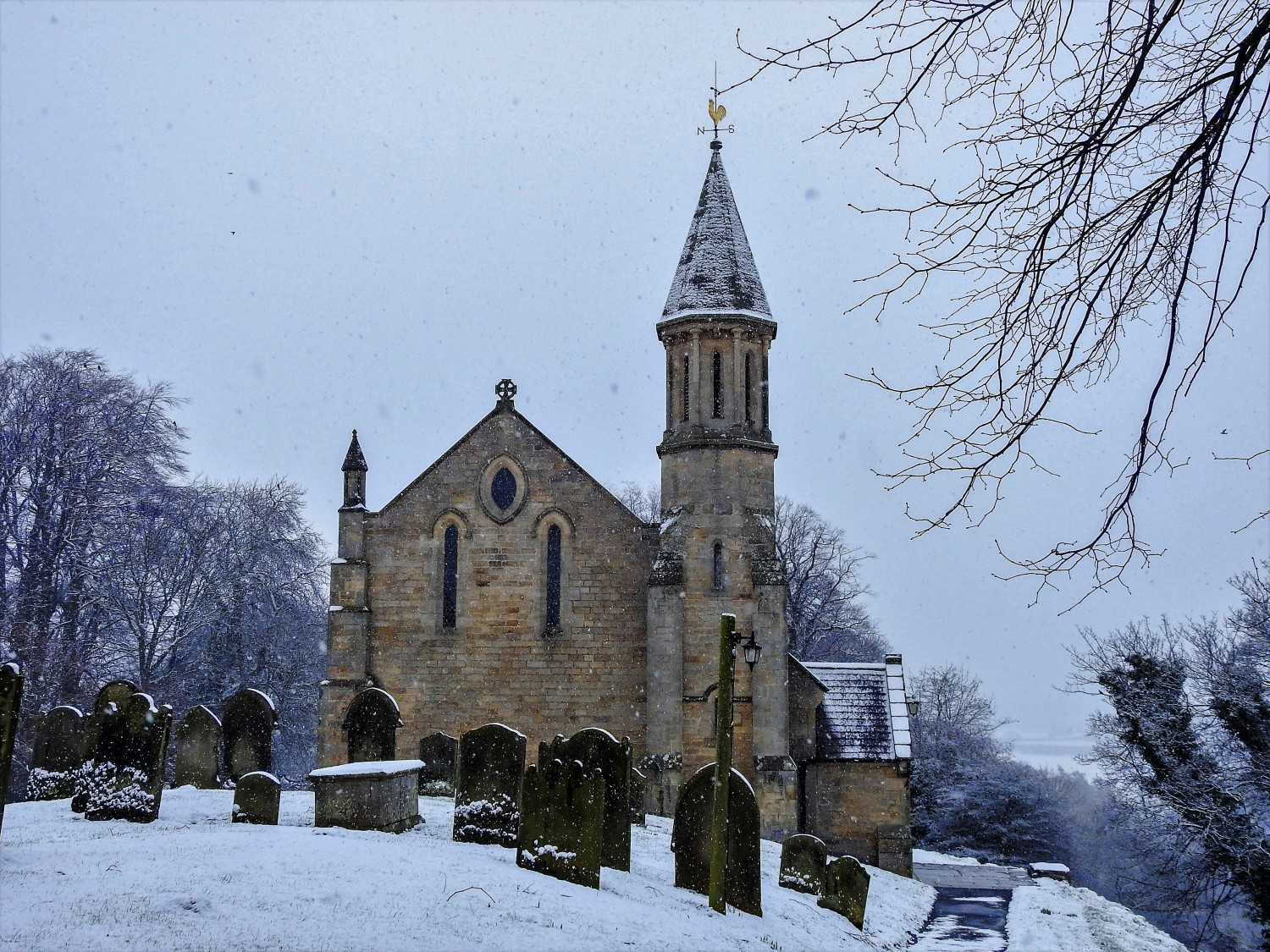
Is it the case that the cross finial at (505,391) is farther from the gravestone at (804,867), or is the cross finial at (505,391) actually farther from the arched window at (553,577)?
the gravestone at (804,867)

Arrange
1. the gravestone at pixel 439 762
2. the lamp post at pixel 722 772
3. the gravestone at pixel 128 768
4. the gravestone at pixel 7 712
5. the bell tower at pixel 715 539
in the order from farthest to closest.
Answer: the bell tower at pixel 715 539 → the gravestone at pixel 439 762 → the gravestone at pixel 128 768 → the lamp post at pixel 722 772 → the gravestone at pixel 7 712

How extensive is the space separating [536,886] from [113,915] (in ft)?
11.5

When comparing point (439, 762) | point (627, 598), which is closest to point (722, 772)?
point (439, 762)

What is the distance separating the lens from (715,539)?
2006 centimetres

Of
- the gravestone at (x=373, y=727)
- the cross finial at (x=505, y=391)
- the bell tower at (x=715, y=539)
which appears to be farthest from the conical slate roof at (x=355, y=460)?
the gravestone at (x=373, y=727)

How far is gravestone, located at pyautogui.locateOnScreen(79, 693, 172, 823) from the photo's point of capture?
11.7 m

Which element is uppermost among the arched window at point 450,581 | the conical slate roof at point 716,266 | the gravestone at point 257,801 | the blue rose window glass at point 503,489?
the conical slate roof at point 716,266

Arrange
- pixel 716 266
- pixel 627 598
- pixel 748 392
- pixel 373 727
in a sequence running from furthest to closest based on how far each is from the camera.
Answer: pixel 716 266
pixel 748 392
pixel 627 598
pixel 373 727

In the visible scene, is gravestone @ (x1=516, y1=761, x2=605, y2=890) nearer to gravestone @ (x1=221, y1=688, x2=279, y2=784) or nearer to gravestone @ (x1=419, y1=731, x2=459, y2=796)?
gravestone @ (x1=221, y1=688, x2=279, y2=784)

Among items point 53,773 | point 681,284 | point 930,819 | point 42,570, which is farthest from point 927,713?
point 53,773

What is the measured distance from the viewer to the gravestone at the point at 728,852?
38.0ft

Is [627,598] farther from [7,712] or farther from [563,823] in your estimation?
[7,712]

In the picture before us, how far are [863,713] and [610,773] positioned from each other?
39.3 feet

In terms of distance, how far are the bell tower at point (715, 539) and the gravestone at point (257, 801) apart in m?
8.40
